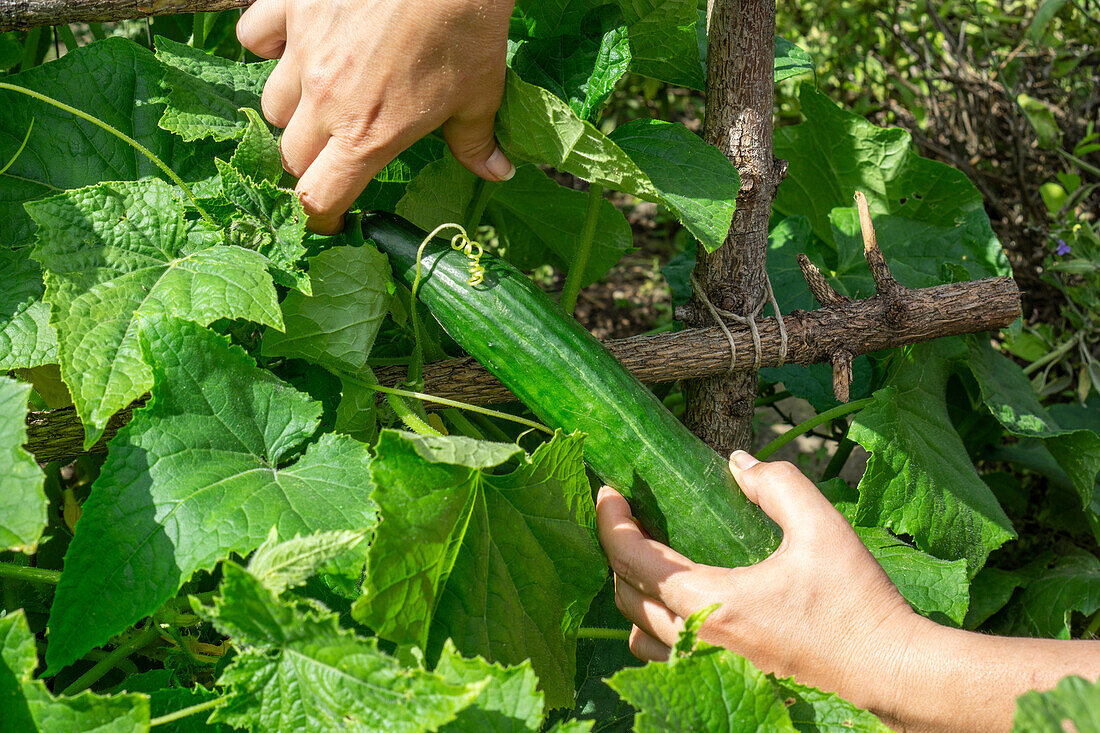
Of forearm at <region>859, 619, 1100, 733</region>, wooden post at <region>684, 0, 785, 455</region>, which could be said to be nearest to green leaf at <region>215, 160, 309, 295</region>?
wooden post at <region>684, 0, 785, 455</region>

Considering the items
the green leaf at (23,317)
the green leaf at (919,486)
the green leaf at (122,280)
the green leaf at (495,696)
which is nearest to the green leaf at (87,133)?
the green leaf at (23,317)

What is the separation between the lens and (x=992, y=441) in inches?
85.9

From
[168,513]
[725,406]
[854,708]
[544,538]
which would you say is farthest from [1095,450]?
[168,513]

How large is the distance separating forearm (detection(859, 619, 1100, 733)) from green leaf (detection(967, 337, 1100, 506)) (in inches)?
29.1

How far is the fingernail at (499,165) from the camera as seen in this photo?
4.68 ft

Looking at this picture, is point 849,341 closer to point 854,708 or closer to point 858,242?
point 858,242

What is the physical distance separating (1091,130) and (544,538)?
2.62 m

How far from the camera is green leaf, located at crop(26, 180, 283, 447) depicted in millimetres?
1057

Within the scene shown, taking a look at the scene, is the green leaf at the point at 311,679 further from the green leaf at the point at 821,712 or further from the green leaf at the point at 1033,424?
the green leaf at the point at 1033,424

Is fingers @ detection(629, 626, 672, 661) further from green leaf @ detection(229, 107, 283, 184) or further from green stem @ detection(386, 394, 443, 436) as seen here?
green leaf @ detection(229, 107, 283, 184)

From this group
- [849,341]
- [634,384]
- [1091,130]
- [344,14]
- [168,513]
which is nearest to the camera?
[168,513]

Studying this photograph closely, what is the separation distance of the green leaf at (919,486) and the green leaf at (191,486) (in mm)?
975

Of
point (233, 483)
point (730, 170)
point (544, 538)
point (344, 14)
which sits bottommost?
point (544, 538)

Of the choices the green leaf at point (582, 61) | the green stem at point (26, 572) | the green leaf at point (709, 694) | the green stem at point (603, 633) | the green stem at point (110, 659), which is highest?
the green leaf at point (582, 61)
